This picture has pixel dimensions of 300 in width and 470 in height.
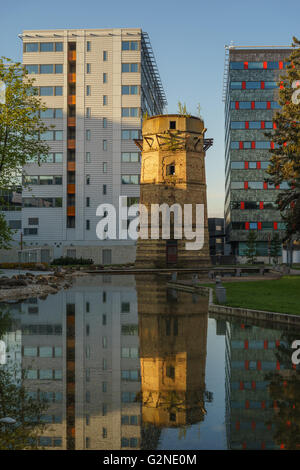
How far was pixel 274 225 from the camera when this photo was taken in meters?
97.3

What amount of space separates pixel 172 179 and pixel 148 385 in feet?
186

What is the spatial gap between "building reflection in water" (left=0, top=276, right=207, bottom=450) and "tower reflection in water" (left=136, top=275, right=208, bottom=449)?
2 centimetres

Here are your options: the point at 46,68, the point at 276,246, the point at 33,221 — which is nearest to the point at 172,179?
the point at 33,221

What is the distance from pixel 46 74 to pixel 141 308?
211 feet

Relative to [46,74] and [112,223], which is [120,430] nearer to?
[112,223]

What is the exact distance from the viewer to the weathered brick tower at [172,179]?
63.9 meters

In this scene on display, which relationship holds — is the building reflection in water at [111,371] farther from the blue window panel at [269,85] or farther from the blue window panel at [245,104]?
the blue window panel at [269,85]

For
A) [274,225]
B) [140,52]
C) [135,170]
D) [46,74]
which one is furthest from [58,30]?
[274,225]

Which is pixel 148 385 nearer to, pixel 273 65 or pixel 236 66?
pixel 236 66

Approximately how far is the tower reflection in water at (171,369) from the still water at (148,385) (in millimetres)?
21

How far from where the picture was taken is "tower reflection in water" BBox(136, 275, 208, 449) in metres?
6.47

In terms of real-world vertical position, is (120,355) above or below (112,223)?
below

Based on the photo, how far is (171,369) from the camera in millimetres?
9375

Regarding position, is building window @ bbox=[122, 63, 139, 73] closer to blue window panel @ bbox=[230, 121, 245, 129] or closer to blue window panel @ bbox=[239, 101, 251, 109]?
blue window panel @ bbox=[230, 121, 245, 129]
